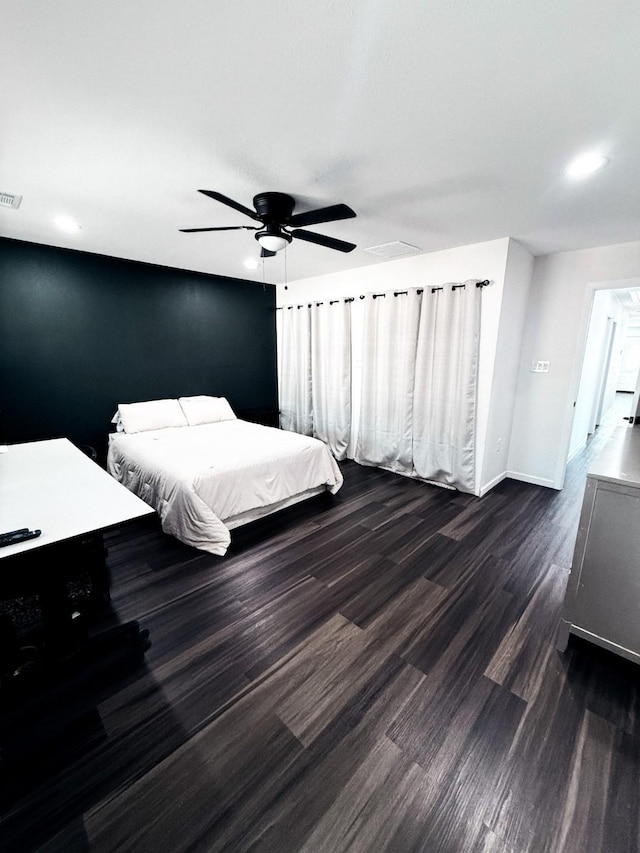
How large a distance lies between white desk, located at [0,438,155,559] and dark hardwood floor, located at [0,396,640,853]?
2.51 feet

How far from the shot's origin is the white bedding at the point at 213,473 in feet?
8.26

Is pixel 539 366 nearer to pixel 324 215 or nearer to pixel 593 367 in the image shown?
pixel 593 367

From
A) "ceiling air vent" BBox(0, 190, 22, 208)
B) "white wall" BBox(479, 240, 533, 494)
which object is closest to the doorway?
"white wall" BBox(479, 240, 533, 494)

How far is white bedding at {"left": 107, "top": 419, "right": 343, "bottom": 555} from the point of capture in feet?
8.26

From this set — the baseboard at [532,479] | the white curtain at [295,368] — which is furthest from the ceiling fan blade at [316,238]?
the baseboard at [532,479]

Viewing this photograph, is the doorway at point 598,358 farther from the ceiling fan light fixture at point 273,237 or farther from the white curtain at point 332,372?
the ceiling fan light fixture at point 273,237

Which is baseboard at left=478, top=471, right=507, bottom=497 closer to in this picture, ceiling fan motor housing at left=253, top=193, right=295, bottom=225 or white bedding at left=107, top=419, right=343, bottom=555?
white bedding at left=107, top=419, right=343, bottom=555

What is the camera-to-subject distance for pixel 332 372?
15.2 feet

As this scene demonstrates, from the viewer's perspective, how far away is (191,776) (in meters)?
1.19

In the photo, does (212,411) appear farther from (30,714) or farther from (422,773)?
(422,773)

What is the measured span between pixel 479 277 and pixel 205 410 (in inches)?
133

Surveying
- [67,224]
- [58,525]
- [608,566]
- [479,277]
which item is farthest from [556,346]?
[67,224]

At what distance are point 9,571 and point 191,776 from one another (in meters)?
1.02

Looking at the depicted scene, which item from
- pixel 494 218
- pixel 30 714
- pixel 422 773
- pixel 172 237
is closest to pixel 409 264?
pixel 494 218
